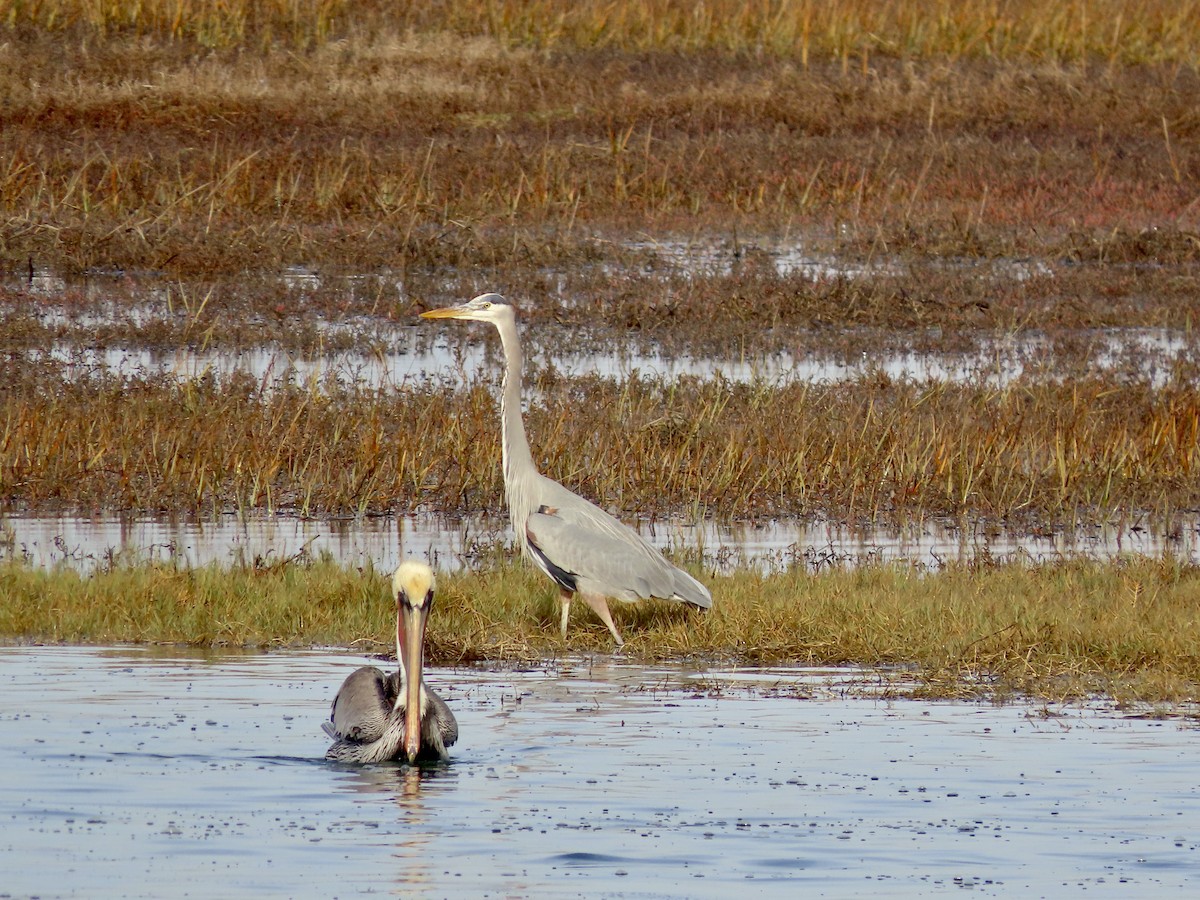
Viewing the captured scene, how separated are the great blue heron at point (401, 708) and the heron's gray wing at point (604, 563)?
163 centimetres

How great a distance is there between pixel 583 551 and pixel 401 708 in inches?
78.2

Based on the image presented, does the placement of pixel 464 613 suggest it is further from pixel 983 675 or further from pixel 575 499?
pixel 983 675

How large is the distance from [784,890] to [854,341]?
12.8m

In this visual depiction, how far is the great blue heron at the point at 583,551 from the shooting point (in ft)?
32.3

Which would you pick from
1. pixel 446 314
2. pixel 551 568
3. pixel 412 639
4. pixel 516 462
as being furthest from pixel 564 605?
pixel 412 639

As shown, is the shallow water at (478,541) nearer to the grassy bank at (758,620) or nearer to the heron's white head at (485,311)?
the grassy bank at (758,620)

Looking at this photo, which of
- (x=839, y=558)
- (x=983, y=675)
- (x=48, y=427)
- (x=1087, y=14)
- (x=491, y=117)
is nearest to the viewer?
(x=983, y=675)

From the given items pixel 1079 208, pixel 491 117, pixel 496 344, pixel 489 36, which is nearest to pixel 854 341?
pixel 496 344

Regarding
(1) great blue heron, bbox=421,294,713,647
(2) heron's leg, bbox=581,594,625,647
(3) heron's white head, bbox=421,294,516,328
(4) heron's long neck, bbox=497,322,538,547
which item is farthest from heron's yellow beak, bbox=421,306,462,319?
(2) heron's leg, bbox=581,594,625,647

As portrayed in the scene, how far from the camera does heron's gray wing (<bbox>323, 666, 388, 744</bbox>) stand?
26.6 ft

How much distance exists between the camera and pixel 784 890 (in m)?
6.33

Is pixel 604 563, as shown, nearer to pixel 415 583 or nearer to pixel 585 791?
pixel 415 583

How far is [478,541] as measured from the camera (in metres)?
12.1

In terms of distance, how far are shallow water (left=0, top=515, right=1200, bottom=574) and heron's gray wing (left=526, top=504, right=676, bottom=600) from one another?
4.58 feet
